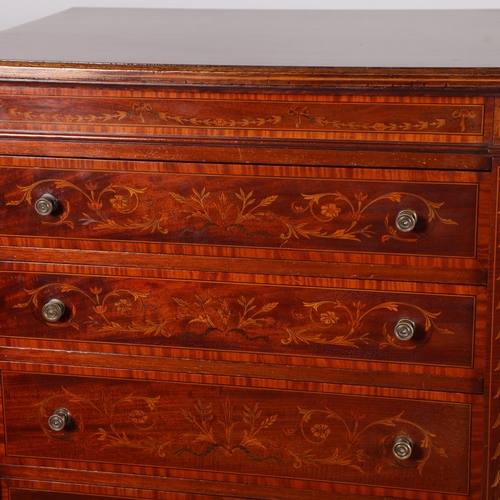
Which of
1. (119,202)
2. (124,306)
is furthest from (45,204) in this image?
(124,306)

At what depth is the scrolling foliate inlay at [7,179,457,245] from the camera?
73.2 inches

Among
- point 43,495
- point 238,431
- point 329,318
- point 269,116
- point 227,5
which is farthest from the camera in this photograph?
point 227,5

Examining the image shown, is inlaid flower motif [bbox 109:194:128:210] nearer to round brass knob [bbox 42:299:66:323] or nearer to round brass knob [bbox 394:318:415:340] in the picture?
round brass knob [bbox 42:299:66:323]

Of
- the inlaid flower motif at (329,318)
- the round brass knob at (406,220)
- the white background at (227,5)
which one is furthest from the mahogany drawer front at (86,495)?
the white background at (227,5)

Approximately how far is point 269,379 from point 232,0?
1.28 m

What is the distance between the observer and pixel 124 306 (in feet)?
6.60

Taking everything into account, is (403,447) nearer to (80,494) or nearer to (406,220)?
(406,220)

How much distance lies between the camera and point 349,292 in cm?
191

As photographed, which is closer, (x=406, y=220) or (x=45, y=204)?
(x=406, y=220)

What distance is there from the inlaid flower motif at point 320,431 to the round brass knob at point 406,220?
17.1 inches

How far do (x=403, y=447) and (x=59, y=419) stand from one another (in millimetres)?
698

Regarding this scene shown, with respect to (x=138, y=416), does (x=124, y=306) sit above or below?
above

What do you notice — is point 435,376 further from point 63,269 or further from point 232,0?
point 232,0

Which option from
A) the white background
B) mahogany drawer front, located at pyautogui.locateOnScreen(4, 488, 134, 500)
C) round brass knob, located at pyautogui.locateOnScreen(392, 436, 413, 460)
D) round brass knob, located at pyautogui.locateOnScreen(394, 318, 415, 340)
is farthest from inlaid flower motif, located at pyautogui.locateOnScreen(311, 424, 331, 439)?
the white background
